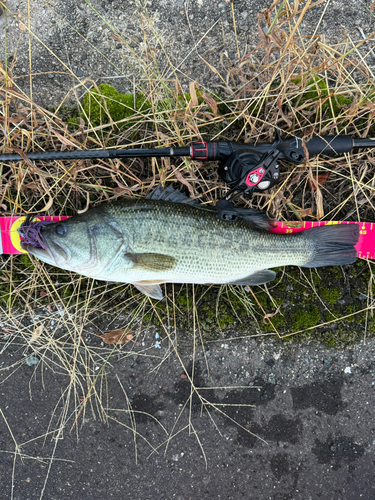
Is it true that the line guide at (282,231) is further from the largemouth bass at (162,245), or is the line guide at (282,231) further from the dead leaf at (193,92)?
the dead leaf at (193,92)

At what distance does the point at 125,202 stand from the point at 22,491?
293cm

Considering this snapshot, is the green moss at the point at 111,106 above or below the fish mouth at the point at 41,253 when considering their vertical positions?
above

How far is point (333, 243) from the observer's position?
2.77 metres

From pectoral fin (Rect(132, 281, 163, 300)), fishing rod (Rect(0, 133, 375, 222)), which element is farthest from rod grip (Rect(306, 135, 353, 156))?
pectoral fin (Rect(132, 281, 163, 300))

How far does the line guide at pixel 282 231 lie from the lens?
2838 mm

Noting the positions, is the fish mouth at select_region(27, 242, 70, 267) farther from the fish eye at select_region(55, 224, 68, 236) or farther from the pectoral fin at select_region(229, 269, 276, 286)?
the pectoral fin at select_region(229, 269, 276, 286)

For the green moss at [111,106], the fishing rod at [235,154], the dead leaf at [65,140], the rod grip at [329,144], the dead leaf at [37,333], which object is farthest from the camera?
the dead leaf at [37,333]

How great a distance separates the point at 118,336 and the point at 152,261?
98 cm

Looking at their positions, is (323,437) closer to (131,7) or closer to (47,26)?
(131,7)

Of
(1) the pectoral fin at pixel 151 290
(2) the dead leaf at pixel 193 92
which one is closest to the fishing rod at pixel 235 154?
(2) the dead leaf at pixel 193 92

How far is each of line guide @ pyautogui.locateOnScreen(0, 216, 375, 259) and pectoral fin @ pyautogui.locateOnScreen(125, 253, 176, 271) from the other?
0.83m

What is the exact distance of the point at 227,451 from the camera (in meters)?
3.10

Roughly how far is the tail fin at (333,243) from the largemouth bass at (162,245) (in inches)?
5.7

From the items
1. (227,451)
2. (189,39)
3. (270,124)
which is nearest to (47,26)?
(189,39)
